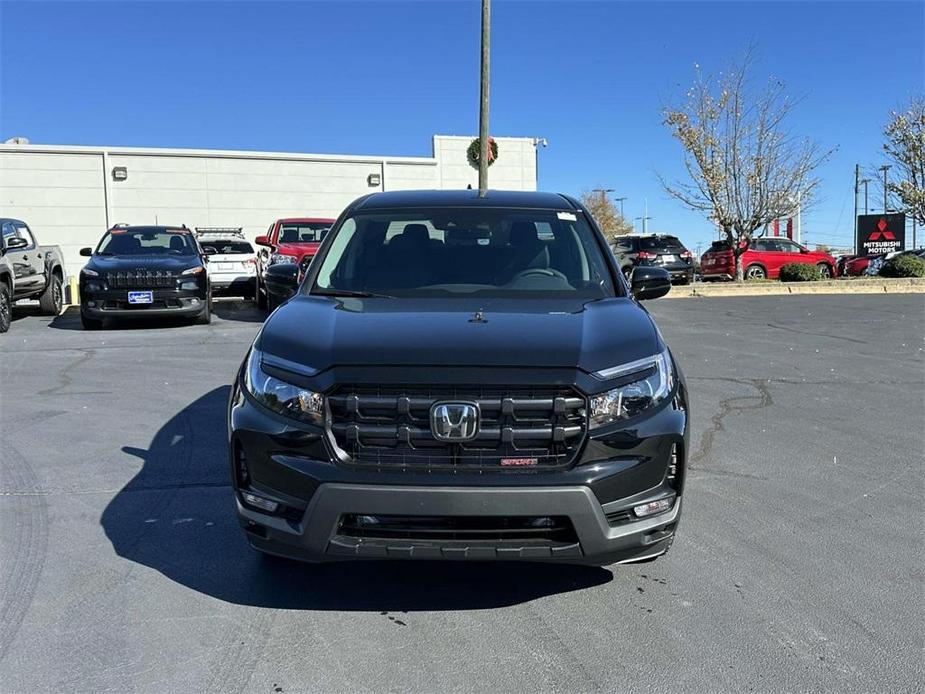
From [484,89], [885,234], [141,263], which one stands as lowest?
[141,263]

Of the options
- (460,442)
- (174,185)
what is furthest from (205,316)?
(174,185)

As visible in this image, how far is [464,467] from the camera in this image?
2770 millimetres

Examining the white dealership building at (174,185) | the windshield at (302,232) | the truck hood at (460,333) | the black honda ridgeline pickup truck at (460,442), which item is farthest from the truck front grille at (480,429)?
the white dealership building at (174,185)

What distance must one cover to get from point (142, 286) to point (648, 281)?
941 cm

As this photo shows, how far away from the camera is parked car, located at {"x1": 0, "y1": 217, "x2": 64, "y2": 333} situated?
11914 mm

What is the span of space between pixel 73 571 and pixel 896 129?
32.9 metres

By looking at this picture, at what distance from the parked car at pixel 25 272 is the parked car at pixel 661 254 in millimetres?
13790

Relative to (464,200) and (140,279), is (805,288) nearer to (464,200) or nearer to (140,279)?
(140,279)

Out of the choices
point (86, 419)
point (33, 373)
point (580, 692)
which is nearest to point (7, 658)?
point (580, 692)

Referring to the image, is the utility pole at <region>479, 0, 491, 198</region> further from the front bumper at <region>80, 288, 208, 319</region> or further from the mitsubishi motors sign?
the mitsubishi motors sign

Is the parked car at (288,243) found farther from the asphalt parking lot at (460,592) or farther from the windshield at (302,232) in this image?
the asphalt parking lot at (460,592)

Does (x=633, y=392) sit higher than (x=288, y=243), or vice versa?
(x=288, y=243)

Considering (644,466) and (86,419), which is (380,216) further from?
(86,419)

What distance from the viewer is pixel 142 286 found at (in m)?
11.9
